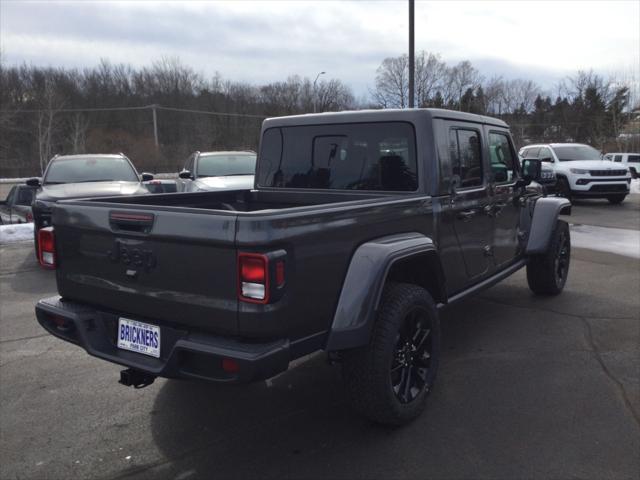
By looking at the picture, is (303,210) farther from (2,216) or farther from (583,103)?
(583,103)

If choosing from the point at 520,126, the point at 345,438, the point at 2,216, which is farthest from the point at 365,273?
the point at 520,126

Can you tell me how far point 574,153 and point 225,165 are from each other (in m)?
11.4

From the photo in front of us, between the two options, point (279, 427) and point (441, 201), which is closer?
point (279, 427)

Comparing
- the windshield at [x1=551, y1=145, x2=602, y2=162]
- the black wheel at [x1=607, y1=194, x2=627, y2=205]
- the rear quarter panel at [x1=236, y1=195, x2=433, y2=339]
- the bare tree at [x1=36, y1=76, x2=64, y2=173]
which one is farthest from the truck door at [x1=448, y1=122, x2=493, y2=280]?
the bare tree at [x1=36, y1=76, x2=64, y2=173]

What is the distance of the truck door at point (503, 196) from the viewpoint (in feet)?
15.5

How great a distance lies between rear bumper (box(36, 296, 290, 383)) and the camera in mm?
2549

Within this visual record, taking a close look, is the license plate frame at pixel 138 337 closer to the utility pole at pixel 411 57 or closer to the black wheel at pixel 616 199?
the utility pole at pixel 411 57

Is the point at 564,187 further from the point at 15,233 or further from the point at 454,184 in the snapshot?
the point at 15,233

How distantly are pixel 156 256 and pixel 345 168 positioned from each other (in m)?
1.85

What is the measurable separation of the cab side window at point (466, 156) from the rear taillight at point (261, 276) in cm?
199

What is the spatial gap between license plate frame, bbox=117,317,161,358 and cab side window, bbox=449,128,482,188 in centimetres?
238

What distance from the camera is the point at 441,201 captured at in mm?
3824

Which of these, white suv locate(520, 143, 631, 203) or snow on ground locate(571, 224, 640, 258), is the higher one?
white suv locate(520, 143, 631, 203)

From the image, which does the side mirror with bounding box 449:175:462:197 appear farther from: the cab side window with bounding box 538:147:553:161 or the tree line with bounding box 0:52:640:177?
the tree line with bounding box 0:52:640:177
